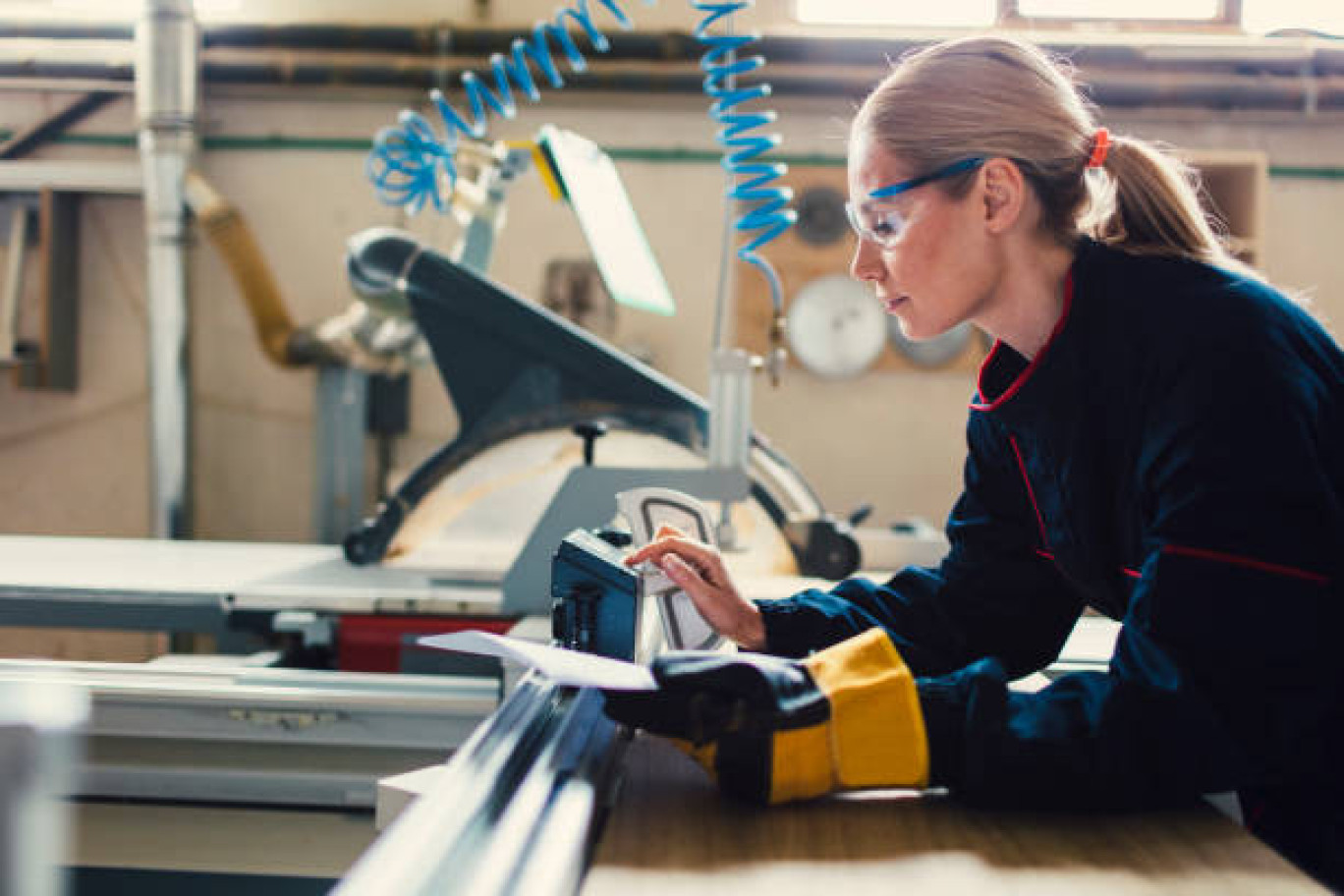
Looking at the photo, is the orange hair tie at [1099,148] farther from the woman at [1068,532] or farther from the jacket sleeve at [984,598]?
the jacket sleeve at [984,598]

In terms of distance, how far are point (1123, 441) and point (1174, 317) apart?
0.09 metres

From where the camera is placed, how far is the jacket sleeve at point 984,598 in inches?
40.1

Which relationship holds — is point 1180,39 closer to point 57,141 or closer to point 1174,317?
point 1174,317

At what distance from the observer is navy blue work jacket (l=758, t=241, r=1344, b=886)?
2.22 feet

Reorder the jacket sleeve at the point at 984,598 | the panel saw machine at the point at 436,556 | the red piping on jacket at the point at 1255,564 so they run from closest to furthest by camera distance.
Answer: the red piping on jacket at the point at 1255,564, the jacket sleeve at the point at 984,598, the panel saw machine at the point at 436,556

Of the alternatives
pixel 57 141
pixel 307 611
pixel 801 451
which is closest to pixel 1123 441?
pixel 307 611

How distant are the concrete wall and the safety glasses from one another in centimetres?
284

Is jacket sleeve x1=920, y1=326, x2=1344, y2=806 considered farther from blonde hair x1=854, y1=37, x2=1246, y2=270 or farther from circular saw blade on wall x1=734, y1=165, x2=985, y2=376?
circular saw blade on wall x1=734, y1=165, x2=985, y2=376

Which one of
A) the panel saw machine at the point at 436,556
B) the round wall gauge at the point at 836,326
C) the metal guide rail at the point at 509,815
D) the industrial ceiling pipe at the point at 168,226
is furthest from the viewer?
the round wall gauge at the point at 836,326

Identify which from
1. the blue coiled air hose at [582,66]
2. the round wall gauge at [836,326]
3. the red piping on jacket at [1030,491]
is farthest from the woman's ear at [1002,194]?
the round wall gauge at [836,326]

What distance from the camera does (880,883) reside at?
0.61 m

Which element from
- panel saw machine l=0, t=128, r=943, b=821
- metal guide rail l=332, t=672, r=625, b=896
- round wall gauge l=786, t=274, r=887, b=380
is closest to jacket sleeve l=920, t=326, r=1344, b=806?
metal guide rail l=332, t=672, r=625, b=896

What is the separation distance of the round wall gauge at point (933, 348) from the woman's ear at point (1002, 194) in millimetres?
2901

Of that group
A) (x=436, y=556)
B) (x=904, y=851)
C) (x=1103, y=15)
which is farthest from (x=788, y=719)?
(x=1103, y=15)
